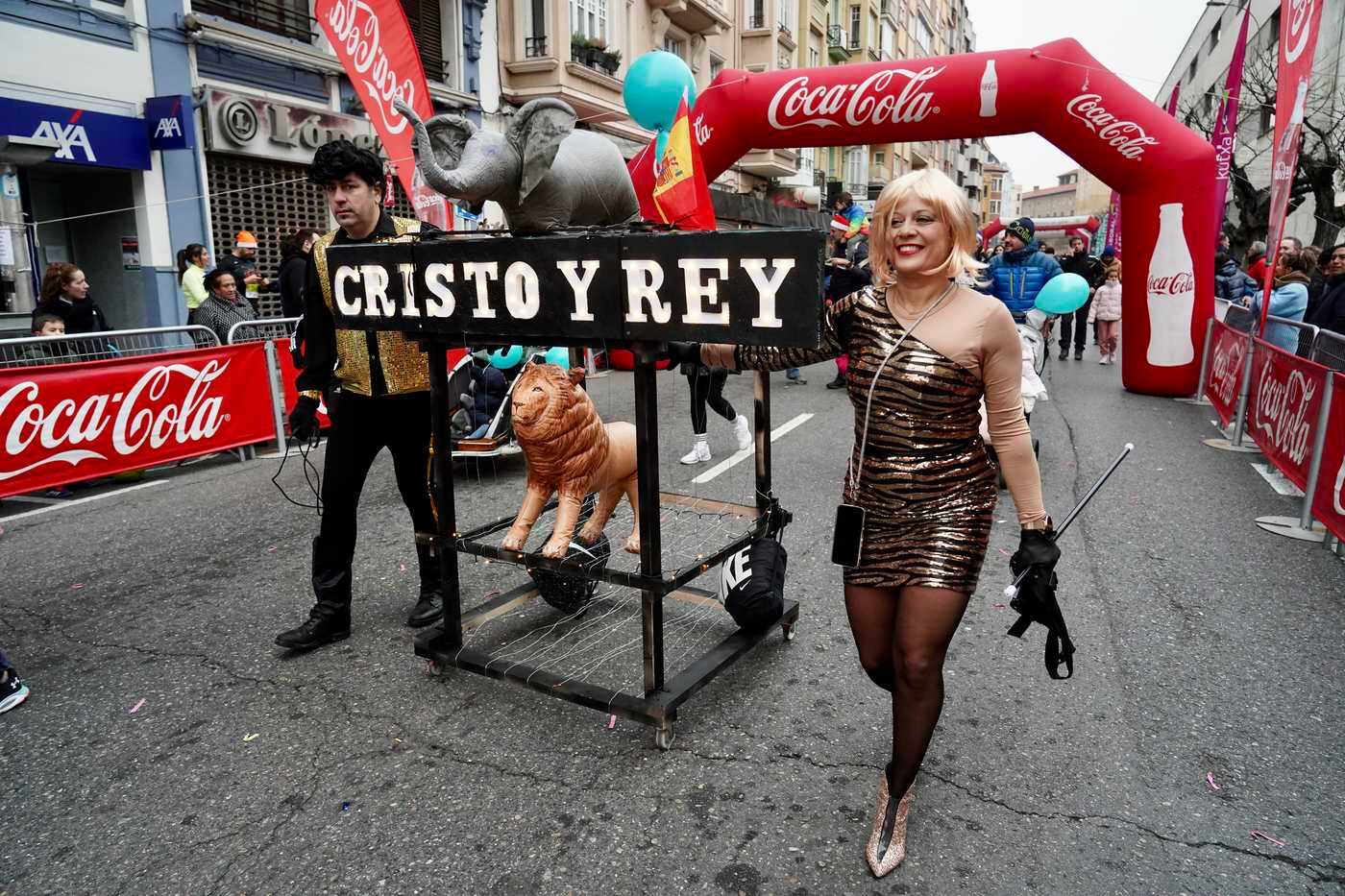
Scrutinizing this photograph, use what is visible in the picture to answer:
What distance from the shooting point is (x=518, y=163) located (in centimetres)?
299

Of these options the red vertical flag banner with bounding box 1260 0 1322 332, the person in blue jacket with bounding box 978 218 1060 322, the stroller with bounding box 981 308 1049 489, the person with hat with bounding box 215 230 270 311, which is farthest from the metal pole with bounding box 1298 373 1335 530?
the person with hat with bounding box 215 230 270 311

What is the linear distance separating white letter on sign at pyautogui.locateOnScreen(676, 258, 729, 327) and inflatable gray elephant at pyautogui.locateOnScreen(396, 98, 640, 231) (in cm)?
71

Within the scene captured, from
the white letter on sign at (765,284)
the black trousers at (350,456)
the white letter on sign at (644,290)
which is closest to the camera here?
the white letter on sign at (765,284)

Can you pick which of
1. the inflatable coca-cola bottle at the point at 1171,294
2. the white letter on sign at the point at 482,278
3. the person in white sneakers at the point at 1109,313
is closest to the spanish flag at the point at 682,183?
the white letter on sign at the point at 482,278

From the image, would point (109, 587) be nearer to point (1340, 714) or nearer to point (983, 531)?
point (983, 531)

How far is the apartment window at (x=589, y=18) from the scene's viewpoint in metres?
19.6

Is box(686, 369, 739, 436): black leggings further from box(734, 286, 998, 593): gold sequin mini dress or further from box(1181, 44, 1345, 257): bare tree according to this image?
box(1181, 44, 1345, 257): bare tree

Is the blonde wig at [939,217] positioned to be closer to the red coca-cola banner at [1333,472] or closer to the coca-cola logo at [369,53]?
the red coca-cola banner at [1333,472]

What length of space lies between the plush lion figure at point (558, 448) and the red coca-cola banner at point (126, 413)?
4890 millimetres

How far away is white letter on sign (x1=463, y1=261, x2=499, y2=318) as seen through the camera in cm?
302

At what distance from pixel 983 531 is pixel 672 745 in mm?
1376

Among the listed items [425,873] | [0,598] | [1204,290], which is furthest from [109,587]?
[1204,290]

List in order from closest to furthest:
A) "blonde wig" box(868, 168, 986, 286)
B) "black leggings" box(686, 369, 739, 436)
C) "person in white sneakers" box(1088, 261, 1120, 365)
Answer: "blonde wig" box(868, 168, 986, 286), "black leggings" box(686, 369, 739, 436), "person in white sneakers" box(1088, 261, 1120, 365)

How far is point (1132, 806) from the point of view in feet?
9.25
